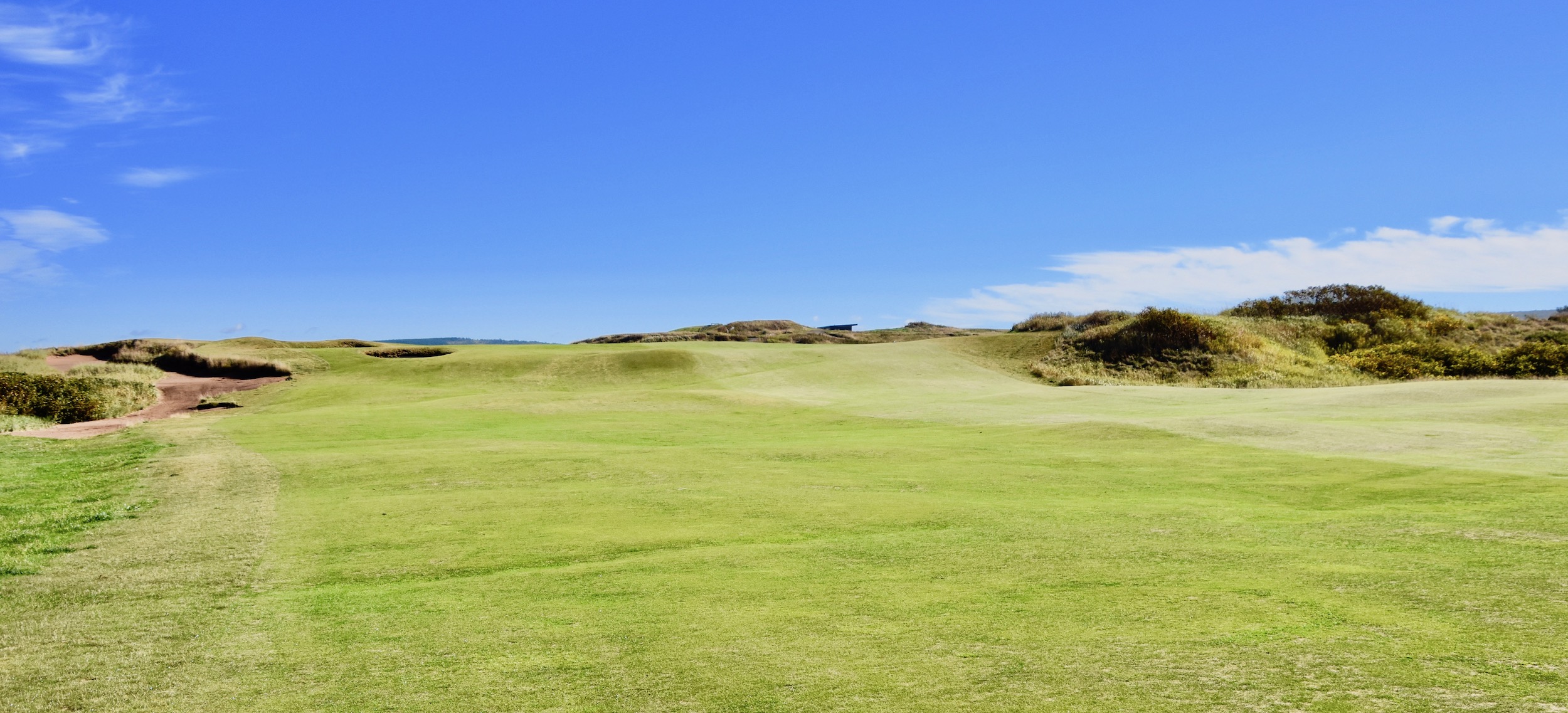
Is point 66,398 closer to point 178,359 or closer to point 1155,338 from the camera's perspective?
point 178,359

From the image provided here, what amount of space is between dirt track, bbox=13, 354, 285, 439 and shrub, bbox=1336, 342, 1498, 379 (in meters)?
54.4

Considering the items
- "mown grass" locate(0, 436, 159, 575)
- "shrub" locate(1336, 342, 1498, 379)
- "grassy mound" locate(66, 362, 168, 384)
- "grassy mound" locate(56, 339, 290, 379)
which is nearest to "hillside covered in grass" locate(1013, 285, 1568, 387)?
"shrub" locate(1336, 342, 1498, 379)

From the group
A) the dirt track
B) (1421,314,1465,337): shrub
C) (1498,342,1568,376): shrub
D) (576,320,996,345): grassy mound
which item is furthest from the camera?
(576,320,996,345): grassy mound

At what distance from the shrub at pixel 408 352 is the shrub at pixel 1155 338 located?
38.3 meters

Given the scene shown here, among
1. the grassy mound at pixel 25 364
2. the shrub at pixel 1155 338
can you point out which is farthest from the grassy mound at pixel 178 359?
the shrub at pixel 1155 338

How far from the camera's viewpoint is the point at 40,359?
47250 mm

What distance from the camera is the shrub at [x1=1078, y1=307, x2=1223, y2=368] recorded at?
167ft

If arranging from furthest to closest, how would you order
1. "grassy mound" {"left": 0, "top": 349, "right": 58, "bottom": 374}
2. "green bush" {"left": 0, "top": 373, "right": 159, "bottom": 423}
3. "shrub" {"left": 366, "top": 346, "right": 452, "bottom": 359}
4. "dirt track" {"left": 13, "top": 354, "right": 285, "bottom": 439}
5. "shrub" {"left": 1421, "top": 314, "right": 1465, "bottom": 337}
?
"shrub" {"left": 366, "top": 346, "right": 452, "bottom": 359} < "shrub" {"left": 1421, "top": 314, "right": 1465, "bottom": 337} < "grassy mound" {"left": 0, "top": 349, "right": 58, "bottom": 374} < "green bush" {"left": 0, "top": 373, "right": 159, "bottom": 423} < "dirt track" {"left": 13, "top": 354, "right": 285, "bottom": 439}

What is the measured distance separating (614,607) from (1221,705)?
5341mm

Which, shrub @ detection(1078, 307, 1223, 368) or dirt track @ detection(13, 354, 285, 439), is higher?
shrub @ detection(1078, 307, 1223, 368)

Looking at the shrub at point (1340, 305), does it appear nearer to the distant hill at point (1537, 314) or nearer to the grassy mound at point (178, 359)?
the distant hill at point (1537, 314)

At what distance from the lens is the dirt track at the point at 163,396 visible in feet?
99.9

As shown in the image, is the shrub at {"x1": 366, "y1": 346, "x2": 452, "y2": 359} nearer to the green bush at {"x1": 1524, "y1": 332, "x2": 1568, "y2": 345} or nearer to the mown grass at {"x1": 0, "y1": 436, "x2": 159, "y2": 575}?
the mown grass at {"x1": 0, "y1": 436, "x2": 159, "y2": 575}

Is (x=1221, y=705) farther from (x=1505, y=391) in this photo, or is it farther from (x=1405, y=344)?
(x=1405, y=344)
